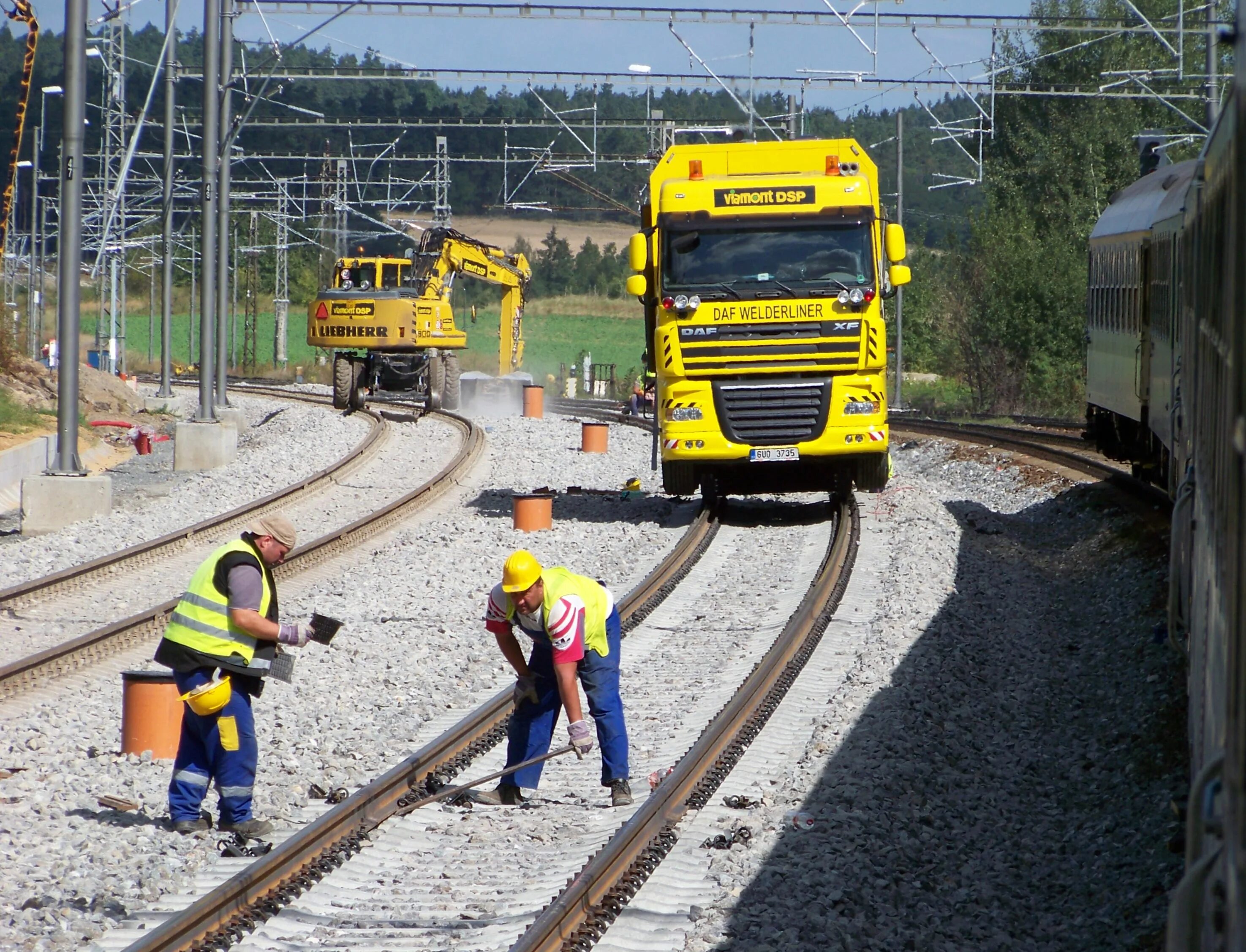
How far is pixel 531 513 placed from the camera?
17.7m

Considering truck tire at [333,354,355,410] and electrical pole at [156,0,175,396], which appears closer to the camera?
electrical pole at [156,0,175,396]

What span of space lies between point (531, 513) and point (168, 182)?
14.6 m

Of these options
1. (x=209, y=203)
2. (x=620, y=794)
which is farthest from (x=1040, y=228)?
(x=620, y=794)

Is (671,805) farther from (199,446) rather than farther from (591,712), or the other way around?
(199,446)

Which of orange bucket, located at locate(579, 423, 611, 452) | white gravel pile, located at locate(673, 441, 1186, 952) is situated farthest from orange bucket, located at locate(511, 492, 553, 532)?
orange bucket, located at locate(579, 423, 611, 452)

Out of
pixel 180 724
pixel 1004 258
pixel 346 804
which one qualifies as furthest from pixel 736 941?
pixel 1004 258

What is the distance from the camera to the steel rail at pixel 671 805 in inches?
239

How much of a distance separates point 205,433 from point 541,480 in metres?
5.31

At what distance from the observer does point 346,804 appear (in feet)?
Result: 24.3

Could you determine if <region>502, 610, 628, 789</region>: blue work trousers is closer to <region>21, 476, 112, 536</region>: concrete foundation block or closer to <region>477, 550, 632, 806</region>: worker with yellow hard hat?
<region>477, 550, 632, 806</region>: worker with yellow hard hat

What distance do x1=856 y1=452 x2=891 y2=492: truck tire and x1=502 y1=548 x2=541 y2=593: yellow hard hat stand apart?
10586mm

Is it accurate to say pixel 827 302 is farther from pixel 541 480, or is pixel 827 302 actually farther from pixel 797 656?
pixel 541 480

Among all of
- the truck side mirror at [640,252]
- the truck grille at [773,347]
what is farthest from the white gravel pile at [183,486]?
the truck grille at [773,347]

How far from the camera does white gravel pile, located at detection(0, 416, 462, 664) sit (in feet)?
41.2
